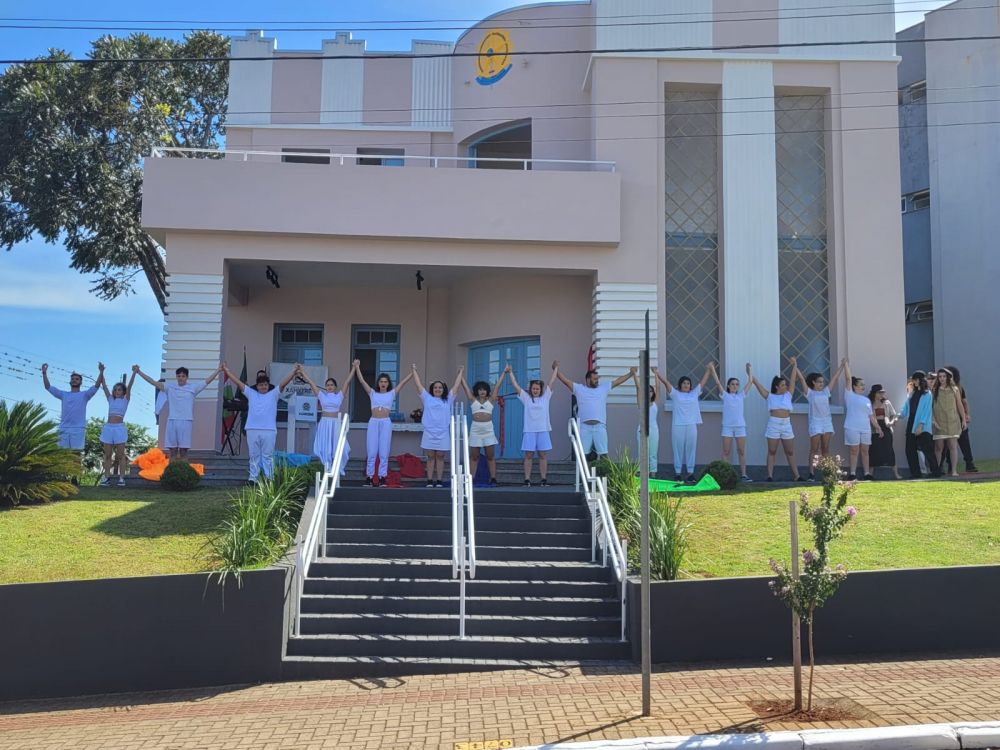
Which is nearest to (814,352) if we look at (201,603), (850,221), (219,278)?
(850,221)

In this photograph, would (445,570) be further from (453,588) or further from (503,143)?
(503,143)

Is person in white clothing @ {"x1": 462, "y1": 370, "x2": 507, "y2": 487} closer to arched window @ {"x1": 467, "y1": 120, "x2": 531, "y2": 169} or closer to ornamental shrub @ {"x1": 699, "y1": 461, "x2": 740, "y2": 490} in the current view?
ornamental shrub @ {"x1": 699, "y1": 461, "x2": 740, "y2": 490}

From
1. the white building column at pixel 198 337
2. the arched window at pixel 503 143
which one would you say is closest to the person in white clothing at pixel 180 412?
the white building column at pixel 198 337

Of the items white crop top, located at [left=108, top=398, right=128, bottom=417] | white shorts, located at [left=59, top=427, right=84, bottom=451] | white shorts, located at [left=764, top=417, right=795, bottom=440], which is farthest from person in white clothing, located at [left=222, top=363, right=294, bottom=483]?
white shorts, located at [left=764, top=417, right=795, bottom=440]

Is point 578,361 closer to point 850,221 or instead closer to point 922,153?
point 850,221

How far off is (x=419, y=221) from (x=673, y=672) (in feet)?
31.2

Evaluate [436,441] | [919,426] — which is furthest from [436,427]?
[919,426]

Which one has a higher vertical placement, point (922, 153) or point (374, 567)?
point (922, 153)

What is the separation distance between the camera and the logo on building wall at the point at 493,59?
17.8 meters

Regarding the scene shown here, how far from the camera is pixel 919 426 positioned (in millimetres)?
14000

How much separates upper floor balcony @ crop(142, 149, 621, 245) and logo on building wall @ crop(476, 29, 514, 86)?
10.9ft

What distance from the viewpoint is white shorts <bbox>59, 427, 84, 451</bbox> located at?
1339 centimetres

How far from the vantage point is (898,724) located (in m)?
6.16

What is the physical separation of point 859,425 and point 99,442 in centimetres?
2126
